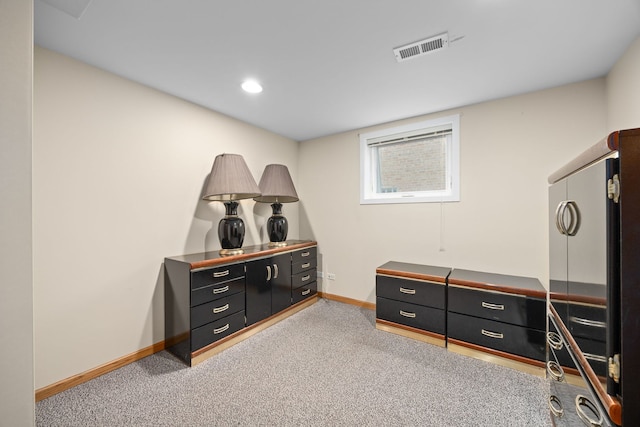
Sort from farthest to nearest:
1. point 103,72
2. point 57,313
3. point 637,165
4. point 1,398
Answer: point 103,72 < point 57,313 < point 1,398 < point 637,165

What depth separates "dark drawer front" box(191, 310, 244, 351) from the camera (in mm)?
2064

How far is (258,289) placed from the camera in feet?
8.60

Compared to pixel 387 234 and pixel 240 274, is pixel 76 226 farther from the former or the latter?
pixel 387 234

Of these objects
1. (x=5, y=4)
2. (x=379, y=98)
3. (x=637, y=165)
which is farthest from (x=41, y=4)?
(x=637, y=165)

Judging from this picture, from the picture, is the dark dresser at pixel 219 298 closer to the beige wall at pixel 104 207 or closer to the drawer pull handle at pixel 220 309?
the drawer pull handle at pixel 220 309

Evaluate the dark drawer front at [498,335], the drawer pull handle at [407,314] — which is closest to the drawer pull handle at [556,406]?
the dark drawer front at [498,335]

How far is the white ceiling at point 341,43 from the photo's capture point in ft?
4.55

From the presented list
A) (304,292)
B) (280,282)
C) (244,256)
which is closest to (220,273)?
(244,256)

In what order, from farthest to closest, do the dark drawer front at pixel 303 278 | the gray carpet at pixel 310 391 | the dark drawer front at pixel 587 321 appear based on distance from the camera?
the dark drawer front at pixel 303 278 → the gray carpet at pixel 310 391 → the dark drawer front at pixel 587 321

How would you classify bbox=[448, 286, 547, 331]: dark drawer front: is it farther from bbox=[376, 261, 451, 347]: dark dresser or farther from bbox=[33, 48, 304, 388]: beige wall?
bbox=[33, 48, 304, 388]: beige wall

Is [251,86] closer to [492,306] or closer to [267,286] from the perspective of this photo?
[267,286]

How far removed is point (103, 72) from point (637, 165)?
3059mm

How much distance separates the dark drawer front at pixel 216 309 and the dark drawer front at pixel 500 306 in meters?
1.97

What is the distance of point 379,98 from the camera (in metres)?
2.49
